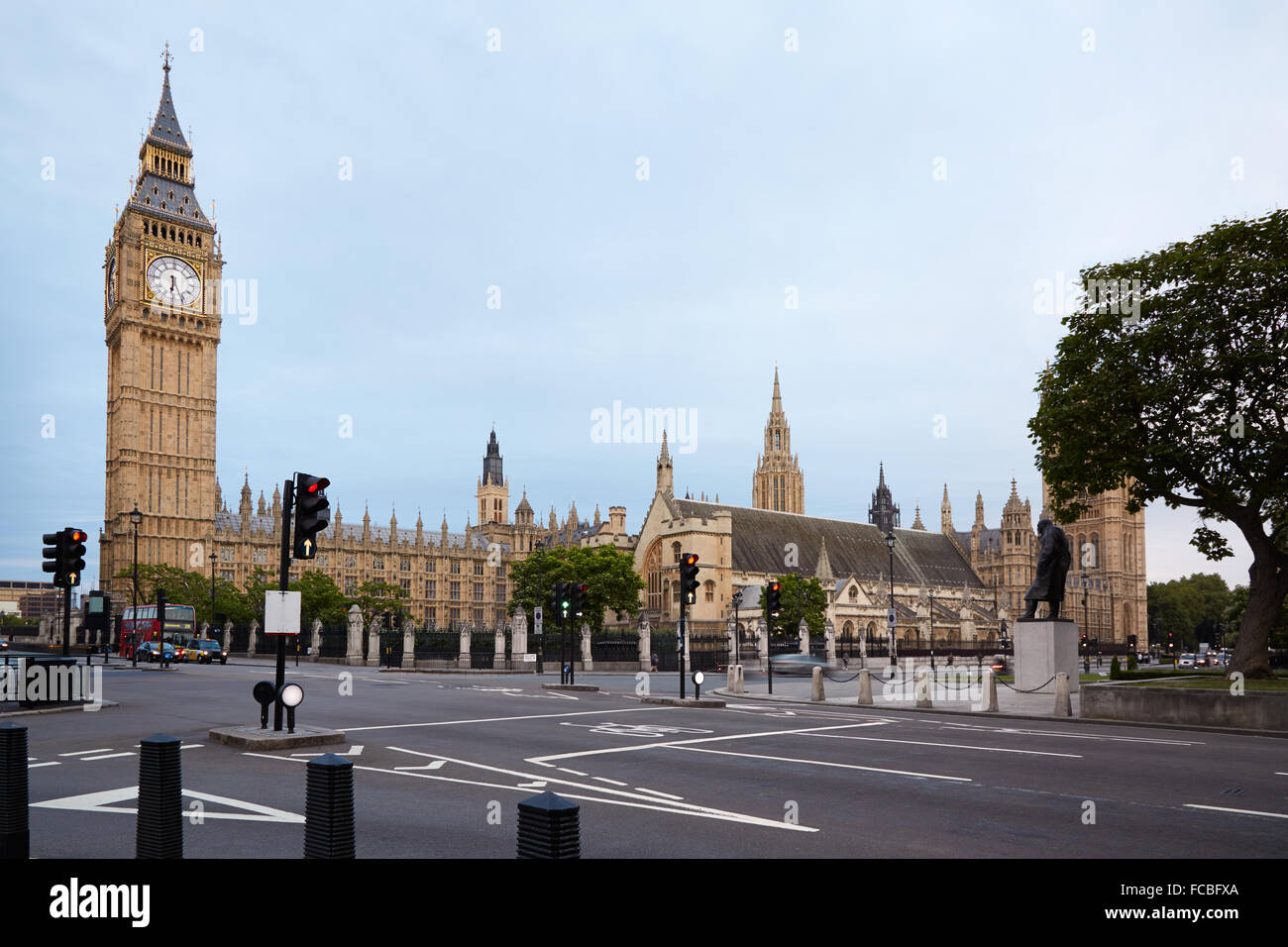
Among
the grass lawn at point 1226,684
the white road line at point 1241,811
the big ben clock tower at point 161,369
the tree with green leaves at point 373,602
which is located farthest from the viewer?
the big ben clock tower at point 161,369

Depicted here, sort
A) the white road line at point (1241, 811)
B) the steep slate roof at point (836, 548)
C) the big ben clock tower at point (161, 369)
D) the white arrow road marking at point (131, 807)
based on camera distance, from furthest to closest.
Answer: the big ben clock tower at point (161, 369) < the steep slate roof at point (836, 548) < the white road line at point (1241, 811) < the white arrow road marking at point (131, 807)

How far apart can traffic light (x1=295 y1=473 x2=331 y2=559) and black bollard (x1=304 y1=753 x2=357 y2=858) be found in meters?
8.99

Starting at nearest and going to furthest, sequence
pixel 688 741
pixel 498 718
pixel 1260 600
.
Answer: pixel 688 741 < pixel 498 718 < pixel 1260 600

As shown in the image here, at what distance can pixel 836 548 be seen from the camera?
4161 inches

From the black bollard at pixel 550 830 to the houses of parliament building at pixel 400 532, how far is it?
8216 cm

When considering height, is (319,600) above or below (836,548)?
below

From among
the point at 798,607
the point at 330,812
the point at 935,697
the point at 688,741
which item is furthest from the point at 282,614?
the point at 798,607

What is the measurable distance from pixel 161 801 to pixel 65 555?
1545 centimetres

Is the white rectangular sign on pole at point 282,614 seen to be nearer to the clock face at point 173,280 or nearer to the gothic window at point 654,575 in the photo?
the gothic window at point 654,575

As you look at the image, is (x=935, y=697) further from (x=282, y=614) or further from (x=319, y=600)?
(x=319, y=600)

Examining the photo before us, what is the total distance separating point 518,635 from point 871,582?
53.9 meters

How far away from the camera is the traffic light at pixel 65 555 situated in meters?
19.0

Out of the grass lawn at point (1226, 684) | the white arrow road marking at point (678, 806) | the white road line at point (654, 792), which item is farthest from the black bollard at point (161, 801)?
the grass lawn at point (1226, 684)
